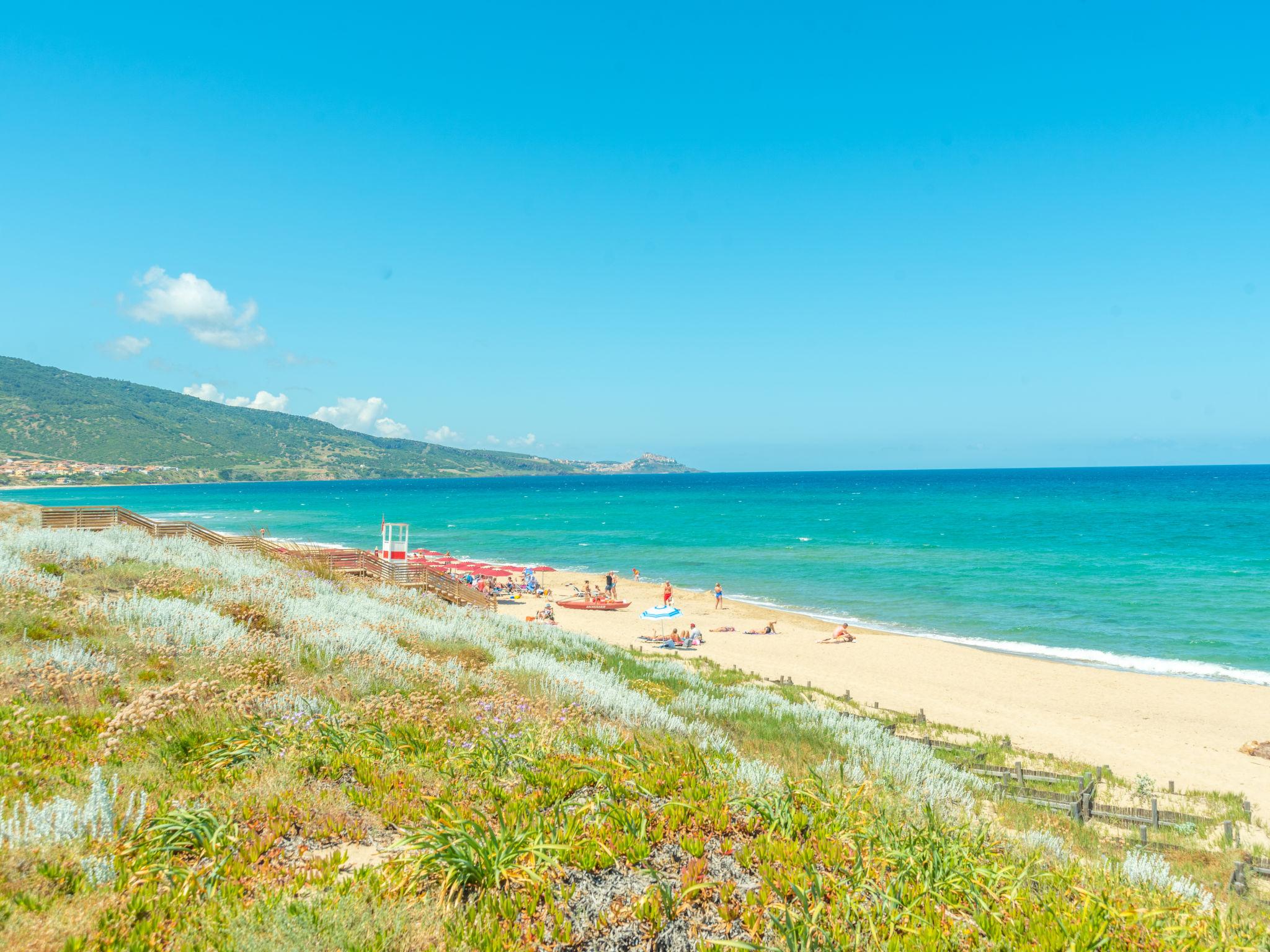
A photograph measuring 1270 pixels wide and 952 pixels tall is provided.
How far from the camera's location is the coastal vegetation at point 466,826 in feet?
11.2

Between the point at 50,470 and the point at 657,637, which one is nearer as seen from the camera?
the point at 657,637

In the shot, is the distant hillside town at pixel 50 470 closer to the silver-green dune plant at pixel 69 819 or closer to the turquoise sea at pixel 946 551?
the turquoise sea at pixel 946 551

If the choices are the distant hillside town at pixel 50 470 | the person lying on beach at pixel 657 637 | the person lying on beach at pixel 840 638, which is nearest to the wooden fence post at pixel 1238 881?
the person lying on beach at pixel 657 637

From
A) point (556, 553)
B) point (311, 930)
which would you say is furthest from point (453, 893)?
point (556, 553)

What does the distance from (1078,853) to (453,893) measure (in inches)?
236

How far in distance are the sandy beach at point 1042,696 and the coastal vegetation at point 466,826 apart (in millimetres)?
8886

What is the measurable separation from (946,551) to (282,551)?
50.3m

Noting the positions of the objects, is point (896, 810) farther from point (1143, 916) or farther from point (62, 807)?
point (62, 807)

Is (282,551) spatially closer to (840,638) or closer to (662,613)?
(662,613)

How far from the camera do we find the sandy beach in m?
15.4

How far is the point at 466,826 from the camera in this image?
13.5ft

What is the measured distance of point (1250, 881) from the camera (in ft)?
24.1

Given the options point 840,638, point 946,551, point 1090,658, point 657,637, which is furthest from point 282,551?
point 946,551

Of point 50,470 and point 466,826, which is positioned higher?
point 466,826
